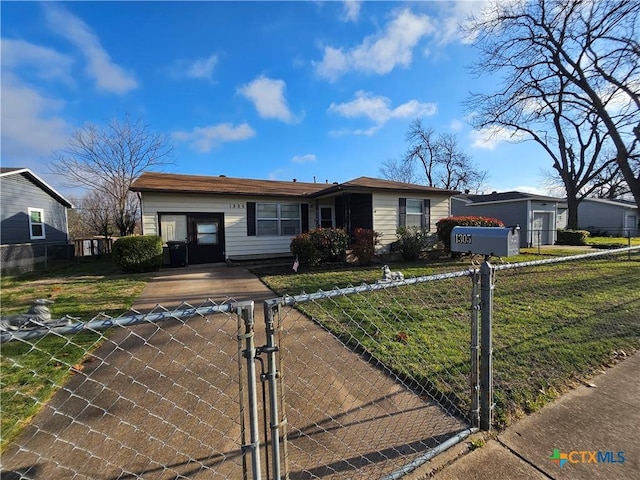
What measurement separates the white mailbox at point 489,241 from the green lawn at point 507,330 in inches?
50.3

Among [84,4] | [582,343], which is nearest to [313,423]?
[582,343]

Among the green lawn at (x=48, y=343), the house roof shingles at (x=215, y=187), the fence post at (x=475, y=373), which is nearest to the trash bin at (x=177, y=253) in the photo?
the green lawn at (x=48, y=343)

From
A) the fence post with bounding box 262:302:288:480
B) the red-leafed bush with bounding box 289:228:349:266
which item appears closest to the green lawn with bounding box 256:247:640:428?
the fence post with bounding box 262:302:288:480

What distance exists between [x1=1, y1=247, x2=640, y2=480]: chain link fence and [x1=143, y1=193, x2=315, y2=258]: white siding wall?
7.39 m

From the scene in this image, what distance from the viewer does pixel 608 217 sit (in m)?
32.2

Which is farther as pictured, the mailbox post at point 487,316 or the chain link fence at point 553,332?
the chain link fence at point 553,332

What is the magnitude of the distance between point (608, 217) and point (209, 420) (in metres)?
43.7

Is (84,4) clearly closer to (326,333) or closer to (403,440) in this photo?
(326,333)

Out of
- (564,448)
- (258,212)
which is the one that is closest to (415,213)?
(258,212)

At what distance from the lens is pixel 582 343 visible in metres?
3.65

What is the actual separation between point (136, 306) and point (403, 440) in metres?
5.45

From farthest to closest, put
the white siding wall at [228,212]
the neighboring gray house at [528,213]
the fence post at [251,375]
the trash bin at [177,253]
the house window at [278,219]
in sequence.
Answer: the neighboring gray house at [528,213], the house window at [278,219], the trash bin at [177,253], the white siding wall at [228,212], the fence post at [251,375]

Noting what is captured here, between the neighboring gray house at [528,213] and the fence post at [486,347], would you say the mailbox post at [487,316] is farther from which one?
the neighboring gray house at [528,213]

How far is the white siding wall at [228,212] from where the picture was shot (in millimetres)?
10652
